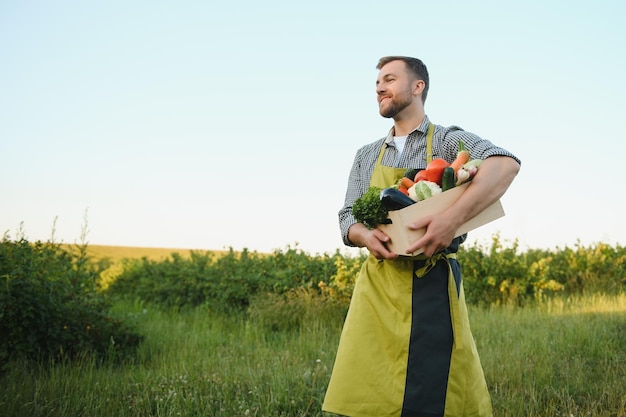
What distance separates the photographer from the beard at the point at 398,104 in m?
2.67

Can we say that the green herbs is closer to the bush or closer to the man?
the man

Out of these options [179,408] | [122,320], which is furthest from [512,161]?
[122,320]

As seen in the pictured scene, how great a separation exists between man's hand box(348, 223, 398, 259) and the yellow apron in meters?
0.10

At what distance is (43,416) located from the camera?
148 inches

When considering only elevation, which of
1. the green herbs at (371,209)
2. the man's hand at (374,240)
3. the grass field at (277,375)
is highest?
the green herbs at (371,209)

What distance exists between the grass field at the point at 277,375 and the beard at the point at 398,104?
214 centimetres

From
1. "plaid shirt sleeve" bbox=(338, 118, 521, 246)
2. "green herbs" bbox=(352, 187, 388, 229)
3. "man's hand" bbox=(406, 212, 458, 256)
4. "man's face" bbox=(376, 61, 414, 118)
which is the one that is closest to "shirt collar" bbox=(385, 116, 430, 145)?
"plaid shirt sleeve" bbox=(338, 118, 521, 246)

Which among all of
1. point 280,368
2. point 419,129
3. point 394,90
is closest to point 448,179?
point 419,129

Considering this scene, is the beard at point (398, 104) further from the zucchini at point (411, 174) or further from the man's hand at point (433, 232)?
the man's hand at point (433, 232)

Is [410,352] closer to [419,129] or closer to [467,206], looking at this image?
[467,206]

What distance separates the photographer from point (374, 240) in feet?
7.73

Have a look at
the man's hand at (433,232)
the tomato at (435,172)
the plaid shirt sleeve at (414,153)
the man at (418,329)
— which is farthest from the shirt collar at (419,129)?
the man's hand at (433,232)

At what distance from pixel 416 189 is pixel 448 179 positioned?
14 cm

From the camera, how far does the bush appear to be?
4.89 meters
